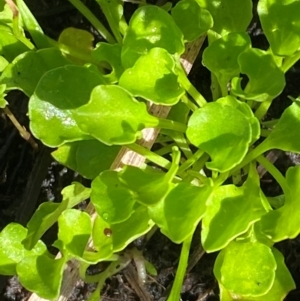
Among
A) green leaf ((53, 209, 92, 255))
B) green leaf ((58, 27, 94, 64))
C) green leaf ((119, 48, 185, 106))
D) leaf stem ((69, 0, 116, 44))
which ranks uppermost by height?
green leaf ((119, 48, 185, 106))

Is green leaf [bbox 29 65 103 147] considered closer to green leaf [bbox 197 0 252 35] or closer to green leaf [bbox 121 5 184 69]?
green leaf [bbox 121 5 184 69]

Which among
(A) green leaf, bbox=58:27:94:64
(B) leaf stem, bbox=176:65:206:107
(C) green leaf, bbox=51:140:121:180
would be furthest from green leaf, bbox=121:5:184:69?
(A) green leaf, bbox=58:27:94:64

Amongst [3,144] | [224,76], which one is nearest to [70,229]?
[224,76]

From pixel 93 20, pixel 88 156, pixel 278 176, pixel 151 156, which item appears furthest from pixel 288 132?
pixel 93 20

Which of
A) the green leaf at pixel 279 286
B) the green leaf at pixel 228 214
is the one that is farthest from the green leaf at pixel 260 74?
the green leaf at pixel 279 286

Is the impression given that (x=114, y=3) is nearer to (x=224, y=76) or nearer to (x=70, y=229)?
(x=224, y=76)

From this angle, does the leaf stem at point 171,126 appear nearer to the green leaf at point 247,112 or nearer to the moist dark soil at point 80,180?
the green leaf at point 247,112
